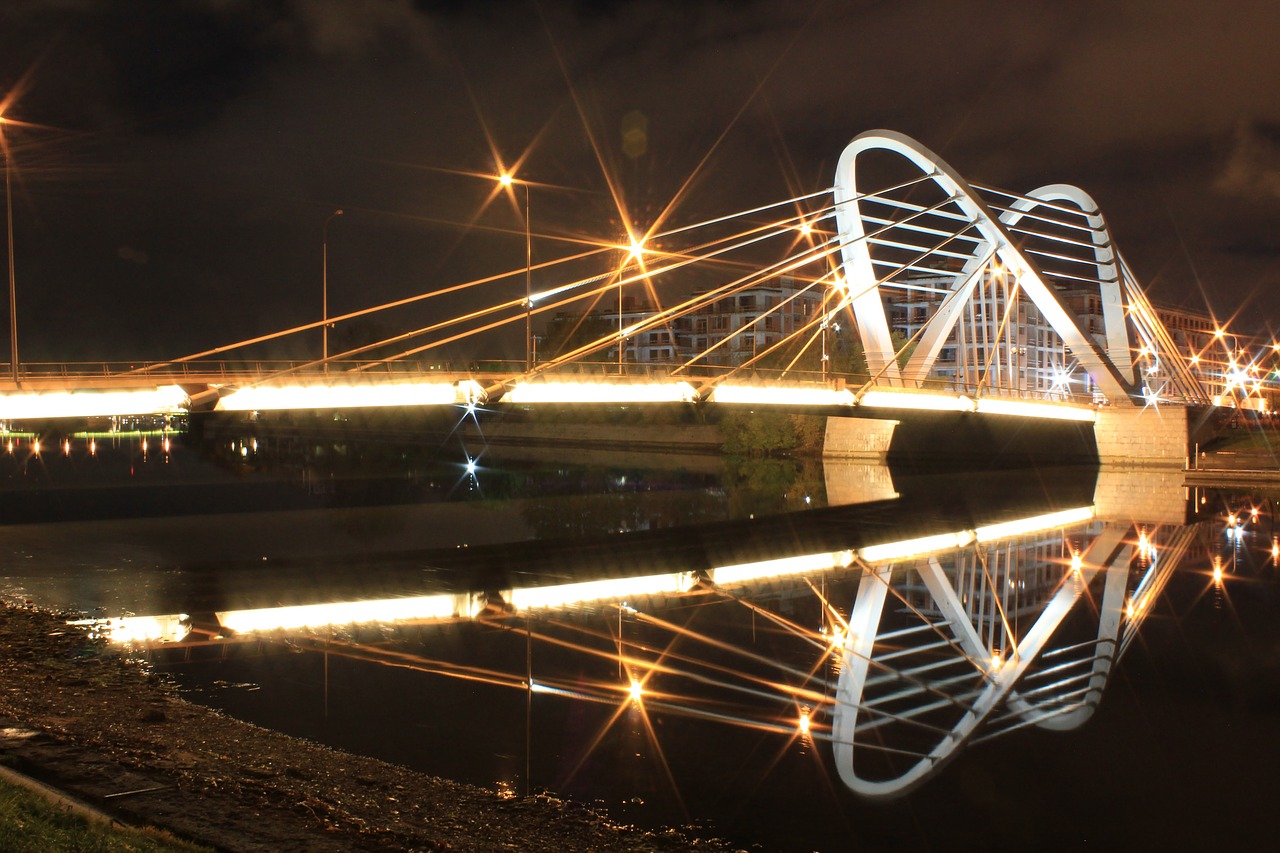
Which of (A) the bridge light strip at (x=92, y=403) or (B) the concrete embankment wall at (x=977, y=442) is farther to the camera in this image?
(B) the concrete embankment wall at (x=977, y=442)

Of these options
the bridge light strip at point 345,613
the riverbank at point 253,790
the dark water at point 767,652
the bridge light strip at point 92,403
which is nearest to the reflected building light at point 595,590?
the dark water at point 767,652

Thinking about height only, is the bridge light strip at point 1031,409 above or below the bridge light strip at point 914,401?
below

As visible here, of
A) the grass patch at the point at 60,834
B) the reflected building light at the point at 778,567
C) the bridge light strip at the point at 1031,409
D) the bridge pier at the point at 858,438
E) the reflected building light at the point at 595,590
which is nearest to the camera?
the grass patch at the point at 60,834

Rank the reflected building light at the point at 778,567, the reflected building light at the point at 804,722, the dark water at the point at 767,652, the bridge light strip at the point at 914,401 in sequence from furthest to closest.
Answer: the bridge light strip at the point at 914,401 → the reflected building light at the point at 778,567 → the reflected building light at the point at 804,722 → the dark water at the point at 767,652

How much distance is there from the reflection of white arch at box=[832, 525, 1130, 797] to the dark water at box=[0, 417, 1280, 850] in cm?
5

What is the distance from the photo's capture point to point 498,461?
56.3 metres

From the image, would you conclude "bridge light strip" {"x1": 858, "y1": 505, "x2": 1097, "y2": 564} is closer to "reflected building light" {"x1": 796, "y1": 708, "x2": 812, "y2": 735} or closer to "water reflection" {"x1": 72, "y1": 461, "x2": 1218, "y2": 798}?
"water reflection" {"x1": 72, "y1": 461, "x2": 1218, "y2": 798}

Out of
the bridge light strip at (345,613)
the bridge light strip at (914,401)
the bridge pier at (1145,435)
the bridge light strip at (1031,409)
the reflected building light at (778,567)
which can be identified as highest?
the bridge light strip at (914,401)

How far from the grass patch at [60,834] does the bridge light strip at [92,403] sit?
62.0 feet

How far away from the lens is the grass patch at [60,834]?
5.60 m

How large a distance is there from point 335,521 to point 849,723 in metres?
20.6

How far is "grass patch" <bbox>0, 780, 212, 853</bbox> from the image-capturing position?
560 centimetres

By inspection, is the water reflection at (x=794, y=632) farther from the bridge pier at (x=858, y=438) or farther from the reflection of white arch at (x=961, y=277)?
the bridge pier at (x=858, y=438)

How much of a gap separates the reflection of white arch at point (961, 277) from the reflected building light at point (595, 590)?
22.3 m
